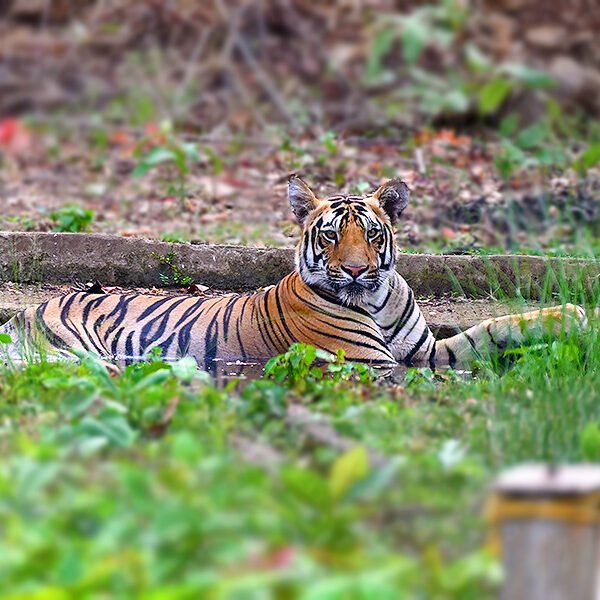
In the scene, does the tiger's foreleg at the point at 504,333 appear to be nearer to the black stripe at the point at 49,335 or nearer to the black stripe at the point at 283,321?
the black stripe at the point at 283,321

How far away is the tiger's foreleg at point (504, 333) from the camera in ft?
16.8

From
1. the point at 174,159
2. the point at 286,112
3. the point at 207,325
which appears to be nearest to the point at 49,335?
the point at 207,325

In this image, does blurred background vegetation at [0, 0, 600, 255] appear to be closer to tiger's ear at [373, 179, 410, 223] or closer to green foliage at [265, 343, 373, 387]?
tiger's ear at [373, 179, 410, 223]

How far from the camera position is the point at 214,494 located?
237cm

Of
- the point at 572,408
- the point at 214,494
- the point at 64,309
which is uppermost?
the point at 214,494

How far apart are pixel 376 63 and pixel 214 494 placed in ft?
31.9

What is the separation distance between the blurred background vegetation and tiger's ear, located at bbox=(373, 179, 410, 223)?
2.17m

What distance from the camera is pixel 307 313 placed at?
6.21m

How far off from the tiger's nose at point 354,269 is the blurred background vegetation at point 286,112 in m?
2.51

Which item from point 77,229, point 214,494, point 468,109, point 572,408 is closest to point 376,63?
point 468,109

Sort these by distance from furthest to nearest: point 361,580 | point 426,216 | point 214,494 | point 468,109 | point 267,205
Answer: point 468,109, point 267,205, point 426,216, point 214,494, point 361,580

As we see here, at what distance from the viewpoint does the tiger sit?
6047 millimetres

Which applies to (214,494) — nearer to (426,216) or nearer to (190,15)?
(426,216)

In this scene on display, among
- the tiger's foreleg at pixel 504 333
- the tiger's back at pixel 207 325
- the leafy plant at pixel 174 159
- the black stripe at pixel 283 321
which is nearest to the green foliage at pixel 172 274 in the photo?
the tiger's back at pixel 207 325
